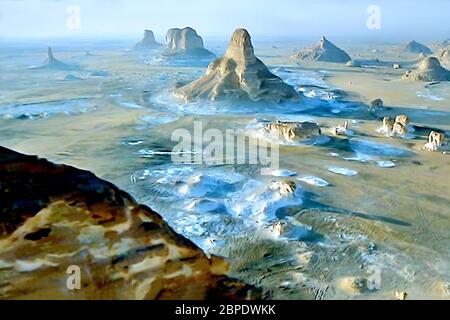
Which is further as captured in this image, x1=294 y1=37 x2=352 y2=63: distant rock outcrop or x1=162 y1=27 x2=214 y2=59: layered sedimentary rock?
x1=294 y1=37 x2=352 y2=63: distant rock outcrop

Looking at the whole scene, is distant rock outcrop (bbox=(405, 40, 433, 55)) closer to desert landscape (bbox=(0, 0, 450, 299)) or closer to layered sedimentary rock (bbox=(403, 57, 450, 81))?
desert landscape (bbox=(0, 0, 450, 299))

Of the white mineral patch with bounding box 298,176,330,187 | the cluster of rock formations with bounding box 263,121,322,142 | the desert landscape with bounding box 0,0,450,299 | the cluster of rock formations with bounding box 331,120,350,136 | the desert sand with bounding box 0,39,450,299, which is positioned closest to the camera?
the desert landscape with bounding box 0,0,450,299

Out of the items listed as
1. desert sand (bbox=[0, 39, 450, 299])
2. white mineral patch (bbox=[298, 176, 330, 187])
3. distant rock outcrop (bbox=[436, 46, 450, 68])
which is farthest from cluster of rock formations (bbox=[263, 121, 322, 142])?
distant rock outcrop (bbox=[436, 46, 450, 68])

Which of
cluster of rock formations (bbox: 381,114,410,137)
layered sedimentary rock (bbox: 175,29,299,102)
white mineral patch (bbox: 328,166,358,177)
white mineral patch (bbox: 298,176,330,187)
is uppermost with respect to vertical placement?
layered sedimentary rock (bbox: 175,29,299,102)

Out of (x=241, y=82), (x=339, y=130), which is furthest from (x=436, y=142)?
(x=241, y=82)

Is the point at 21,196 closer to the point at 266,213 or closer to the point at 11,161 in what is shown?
the point at 11,161

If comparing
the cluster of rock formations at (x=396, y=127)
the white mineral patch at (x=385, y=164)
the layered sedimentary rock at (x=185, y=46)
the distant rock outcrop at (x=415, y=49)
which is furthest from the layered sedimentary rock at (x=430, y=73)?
the distant rock outcrop at (x=415, y=49)
